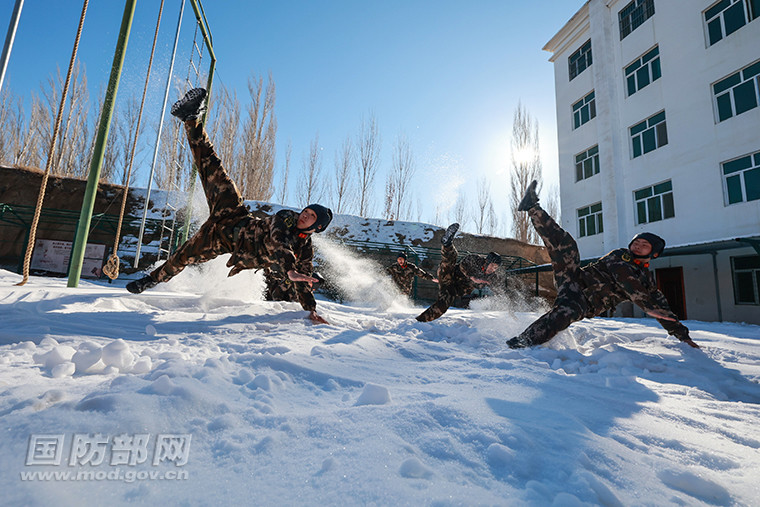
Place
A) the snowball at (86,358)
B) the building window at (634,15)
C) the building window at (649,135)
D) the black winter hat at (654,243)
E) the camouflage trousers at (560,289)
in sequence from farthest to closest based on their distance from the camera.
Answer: the building window at (634,15)
the building window at (649,135)
the black winter hat at (654,243)
the camouflage trousers at (560,289)
the snowball at (86,358)

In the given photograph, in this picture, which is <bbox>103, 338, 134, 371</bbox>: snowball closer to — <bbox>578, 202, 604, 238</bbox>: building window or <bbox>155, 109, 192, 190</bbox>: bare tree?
<bbox>155, 109, 192, 190</bbox>: bare tree

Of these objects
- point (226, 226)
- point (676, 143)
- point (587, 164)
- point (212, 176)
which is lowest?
point (226, 226)

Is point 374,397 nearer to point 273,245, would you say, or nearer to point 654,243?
point 273,245

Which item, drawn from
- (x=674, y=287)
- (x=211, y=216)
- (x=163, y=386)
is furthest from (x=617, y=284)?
(x=674, y=287)

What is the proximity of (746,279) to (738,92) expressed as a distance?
16.2 ft

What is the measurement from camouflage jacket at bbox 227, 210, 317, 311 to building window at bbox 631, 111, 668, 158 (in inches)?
492

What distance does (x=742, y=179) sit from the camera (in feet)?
29.0

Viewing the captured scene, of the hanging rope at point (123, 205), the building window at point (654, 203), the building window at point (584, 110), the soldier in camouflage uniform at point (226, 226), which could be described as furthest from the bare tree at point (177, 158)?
the building window at point (584, 110)

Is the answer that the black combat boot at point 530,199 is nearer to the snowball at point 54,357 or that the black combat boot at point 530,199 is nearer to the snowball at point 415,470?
the snowball at point 415,470

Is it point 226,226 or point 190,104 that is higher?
point 190,104

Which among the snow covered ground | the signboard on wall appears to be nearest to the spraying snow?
the signboard on wall

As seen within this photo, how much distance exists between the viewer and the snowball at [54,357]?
1461mm

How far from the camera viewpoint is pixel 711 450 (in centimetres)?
111

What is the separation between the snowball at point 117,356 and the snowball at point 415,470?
1.33 meters
